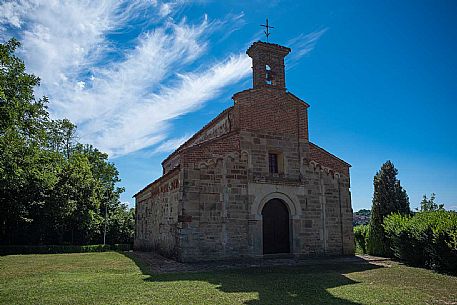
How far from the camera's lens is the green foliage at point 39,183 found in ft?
66.6

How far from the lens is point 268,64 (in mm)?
17000

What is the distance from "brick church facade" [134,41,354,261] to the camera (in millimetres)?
14133

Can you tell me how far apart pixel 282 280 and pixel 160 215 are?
391 inches

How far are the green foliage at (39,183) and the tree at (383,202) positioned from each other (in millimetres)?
20320

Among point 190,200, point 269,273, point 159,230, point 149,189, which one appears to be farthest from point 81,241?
point 269,273

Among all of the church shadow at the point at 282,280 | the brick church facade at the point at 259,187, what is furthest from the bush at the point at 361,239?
the church shadow at the point at 282,280

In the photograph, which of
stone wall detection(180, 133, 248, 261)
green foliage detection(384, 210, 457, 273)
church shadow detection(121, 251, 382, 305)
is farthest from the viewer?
stone wall detection(180, 133, 248, 261)

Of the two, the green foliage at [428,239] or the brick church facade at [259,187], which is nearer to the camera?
the green foliage at [428,239]

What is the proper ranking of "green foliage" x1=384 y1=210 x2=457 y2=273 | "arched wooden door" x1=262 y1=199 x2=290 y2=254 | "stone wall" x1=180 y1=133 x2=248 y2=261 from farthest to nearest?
"arched wooden door" x1=262 y1=199 x2=290 y2=254
"stone wall" x1=180 y1=133 x2=248 y2=261
"green foliage" x1=384 y1=210 x2=457 y2=273

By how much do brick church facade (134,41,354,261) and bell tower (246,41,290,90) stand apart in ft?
0.16

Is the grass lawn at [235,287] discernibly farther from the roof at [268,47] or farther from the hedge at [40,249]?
the hedge at [40,249]

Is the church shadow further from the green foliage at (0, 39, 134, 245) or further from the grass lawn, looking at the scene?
the green foliage at (0, 39, 134, 245)

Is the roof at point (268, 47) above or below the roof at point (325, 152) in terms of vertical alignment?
above

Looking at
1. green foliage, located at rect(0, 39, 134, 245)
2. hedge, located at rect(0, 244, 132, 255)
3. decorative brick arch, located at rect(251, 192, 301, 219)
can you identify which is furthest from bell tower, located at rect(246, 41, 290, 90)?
hedge, located at rect(0, 244, 132, 255)
